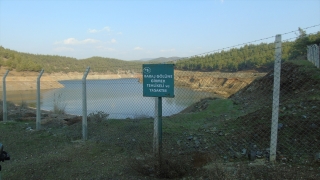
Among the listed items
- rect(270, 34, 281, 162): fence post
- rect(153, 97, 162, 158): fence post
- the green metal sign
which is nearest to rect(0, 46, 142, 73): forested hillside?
the green metal sign

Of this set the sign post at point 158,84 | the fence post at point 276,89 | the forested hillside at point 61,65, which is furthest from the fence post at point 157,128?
the fence post at point 276,89

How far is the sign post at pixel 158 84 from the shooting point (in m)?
5.92

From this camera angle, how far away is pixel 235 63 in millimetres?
7570

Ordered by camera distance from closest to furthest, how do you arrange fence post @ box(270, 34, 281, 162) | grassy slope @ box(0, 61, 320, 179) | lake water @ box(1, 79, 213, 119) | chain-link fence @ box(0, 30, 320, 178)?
fence post @ box(270, 34, 281, 162), grassy slope @ box(0, 61, 320, 179), chain-link fence @ box(0, 30, 320, 178), lake water @ box(1, 79, 213, 119)

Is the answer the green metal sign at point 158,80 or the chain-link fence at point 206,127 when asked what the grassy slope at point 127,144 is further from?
the green metal sign at point 158,80

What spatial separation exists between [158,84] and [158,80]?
8 cm

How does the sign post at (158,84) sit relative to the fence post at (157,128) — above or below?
above

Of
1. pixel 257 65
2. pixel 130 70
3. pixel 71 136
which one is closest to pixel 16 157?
pixel 71 136

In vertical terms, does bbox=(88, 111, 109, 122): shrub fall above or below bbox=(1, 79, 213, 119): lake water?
below

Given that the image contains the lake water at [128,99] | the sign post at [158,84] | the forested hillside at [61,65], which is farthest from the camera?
the forested hillside at [61,65]

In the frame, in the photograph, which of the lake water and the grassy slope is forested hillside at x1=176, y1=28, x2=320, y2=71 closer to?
the lake water

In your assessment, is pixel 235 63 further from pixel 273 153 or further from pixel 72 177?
pixel 72 177

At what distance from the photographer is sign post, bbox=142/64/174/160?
19.4 feet

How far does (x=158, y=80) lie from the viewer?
600 centimetres
